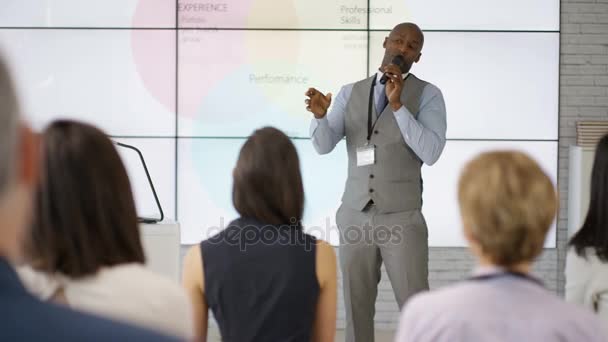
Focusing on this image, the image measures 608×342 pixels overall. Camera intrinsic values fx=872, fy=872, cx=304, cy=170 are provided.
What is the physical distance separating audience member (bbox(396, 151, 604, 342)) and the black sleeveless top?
25.2 inches

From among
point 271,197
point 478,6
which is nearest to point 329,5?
point 478,6

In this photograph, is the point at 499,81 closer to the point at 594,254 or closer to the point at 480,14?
the point at 480,14

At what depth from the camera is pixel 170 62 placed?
4988mm

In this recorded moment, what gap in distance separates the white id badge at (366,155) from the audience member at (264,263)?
1387 mm

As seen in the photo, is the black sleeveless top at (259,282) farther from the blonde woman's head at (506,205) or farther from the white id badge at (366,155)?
the white id badge at (366,155)

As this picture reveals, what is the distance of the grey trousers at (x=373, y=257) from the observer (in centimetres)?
343

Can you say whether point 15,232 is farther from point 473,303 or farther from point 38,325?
point 473,303

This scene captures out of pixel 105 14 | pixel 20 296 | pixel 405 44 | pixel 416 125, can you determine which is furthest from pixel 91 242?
pixel 105 14

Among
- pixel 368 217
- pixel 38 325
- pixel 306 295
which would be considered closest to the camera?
pixel 38 325

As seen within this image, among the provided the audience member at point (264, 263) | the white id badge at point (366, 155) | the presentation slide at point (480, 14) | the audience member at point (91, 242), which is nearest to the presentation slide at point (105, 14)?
the presentation slide at point (480, 14)

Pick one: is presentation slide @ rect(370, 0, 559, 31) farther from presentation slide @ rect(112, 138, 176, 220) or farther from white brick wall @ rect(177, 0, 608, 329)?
presentation slide @ rect(112, 138, 176, 220)

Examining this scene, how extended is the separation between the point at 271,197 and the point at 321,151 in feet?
5.11

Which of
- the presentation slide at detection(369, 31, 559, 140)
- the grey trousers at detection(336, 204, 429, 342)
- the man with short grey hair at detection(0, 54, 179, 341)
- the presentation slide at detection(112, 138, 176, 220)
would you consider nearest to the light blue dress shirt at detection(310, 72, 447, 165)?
the grey trousers at detection(336, 204, 429, 342)

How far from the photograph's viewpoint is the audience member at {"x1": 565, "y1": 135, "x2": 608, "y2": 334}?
7.35 feet
